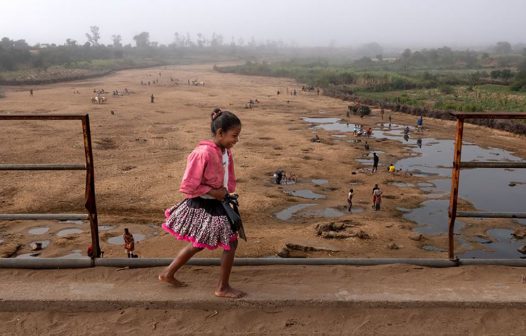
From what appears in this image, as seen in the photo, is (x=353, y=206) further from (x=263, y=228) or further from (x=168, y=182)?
(x=168, y=182)

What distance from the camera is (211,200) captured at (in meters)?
3.02

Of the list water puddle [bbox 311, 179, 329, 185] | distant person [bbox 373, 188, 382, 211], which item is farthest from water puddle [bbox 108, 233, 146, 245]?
water puddle [bbox 311, 179, 329, 185]

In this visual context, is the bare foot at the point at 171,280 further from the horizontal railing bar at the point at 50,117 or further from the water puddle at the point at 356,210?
the water puddle at the point at 356,210

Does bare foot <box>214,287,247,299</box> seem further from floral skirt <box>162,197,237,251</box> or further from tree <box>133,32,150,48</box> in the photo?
tree <box>133,32,150,48</box>

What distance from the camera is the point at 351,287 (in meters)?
3.24

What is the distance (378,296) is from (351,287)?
8.4 inches

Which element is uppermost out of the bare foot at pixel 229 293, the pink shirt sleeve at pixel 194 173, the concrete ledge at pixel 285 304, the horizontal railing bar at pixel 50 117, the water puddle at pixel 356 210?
the horizontal railing bar at pixel 50 117

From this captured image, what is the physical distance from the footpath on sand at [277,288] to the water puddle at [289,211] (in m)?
10.5

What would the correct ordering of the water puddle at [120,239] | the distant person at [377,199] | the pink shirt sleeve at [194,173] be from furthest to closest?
the distant person at [377,199] < the water puddle at [120,239] < the pink shirt sleeve at [194,173]

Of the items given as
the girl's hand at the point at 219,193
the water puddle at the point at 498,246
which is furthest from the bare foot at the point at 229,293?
the water puddle at the point at 498,246

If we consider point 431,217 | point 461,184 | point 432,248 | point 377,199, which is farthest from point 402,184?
point 432,248

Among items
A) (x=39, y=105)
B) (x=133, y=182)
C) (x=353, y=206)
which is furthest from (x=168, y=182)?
(x=39, y=105)

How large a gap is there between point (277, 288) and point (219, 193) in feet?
2.69

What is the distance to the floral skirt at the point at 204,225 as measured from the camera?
9.82 ft
